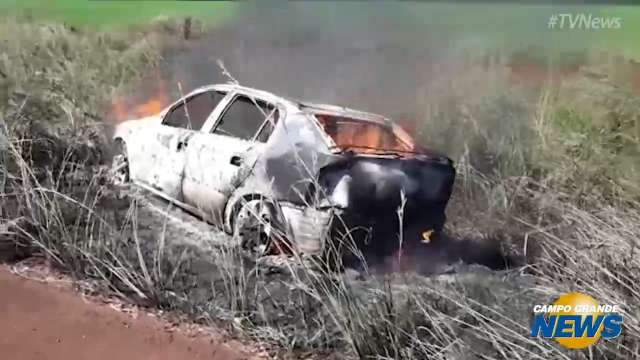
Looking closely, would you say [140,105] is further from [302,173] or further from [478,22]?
[478,22]

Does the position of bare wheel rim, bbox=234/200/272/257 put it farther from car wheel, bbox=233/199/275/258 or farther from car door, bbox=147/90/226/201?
car door, bbox=147/90/226/201

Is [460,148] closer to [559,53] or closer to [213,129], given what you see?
[559,53]

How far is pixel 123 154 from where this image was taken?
4.21 m

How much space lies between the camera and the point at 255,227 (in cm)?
388

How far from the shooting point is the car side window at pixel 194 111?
3916 mm

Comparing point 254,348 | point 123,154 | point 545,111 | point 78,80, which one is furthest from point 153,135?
point 545,111

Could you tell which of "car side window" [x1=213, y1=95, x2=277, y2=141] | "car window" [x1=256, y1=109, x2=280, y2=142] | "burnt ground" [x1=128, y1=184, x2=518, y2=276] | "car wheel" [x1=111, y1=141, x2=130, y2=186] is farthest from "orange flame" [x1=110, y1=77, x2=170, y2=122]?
"burnt ground" [x1=128, y1=184, x2=518, y2=276]

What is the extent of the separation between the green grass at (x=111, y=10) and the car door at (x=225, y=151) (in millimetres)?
437

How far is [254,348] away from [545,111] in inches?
74.9

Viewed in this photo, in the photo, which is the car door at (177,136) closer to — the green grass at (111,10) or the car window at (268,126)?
the car window at (268,126)

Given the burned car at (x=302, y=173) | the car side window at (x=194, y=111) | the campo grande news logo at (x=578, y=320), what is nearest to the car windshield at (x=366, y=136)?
the burned car at (x=302, y=173)

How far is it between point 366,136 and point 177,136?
1015 mm

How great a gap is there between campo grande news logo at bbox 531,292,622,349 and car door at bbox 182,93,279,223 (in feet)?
5.21

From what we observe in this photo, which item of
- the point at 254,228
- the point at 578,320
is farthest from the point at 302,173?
the point at 578,320
